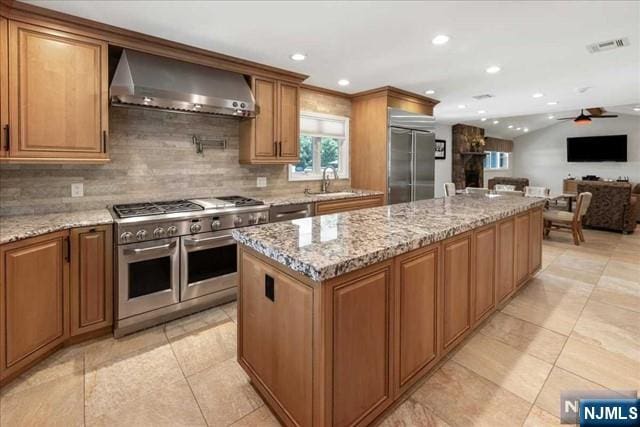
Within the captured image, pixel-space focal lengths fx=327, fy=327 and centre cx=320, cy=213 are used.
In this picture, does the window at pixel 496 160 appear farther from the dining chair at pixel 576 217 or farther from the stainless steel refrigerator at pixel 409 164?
the stainless steel refrigerator at pixel 409 164

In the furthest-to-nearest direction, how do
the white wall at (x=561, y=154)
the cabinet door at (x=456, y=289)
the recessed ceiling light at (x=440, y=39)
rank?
the white wall at (x=561, y=154) < the recessed ceiling light at (x=440, y=39) < the cabinet door at (x=456, y=289)

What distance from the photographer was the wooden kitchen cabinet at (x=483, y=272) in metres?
2.30

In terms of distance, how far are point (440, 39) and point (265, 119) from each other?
6.24 feet

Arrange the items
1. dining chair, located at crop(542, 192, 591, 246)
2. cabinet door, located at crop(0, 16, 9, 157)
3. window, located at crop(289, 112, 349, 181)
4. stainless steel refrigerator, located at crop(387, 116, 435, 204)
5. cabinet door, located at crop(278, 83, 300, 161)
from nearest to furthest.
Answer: cabinet door, located at crop(0, 16, 9, 157) < cabinet door, located at crop(278, 83, 300, 161) < window, located at crop(289, 112, 349, 181) < stainless steel refrigerator, located at crop(387, 116, 435, 204) < dining chair, located at crop(542, 192, 591, 246)

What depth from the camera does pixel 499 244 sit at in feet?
8.64

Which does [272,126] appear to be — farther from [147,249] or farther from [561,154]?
[561,154]

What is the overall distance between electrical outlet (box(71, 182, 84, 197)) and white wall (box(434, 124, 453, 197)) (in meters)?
7.85

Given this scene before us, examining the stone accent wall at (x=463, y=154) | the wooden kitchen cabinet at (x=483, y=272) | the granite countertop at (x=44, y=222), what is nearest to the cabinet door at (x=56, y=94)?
the granite countertop at (x=44, y=222)

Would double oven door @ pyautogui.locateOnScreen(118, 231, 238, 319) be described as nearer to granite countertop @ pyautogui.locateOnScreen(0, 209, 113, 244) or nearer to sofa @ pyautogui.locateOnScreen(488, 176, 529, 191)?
granite countertop @ pyautogui.locateOnScreen(0, 209, 113, 244)

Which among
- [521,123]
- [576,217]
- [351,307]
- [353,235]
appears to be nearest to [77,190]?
[353,235]

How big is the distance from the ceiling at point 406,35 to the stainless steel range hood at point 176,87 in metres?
0.24

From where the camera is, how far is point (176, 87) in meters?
2.83

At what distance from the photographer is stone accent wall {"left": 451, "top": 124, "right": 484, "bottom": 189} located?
361 inches

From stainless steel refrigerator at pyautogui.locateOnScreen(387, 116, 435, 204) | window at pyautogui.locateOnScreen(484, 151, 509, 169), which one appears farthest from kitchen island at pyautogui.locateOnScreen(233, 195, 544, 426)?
window at pyautogui.locateOnScreen(484, 151, 509, 169)
